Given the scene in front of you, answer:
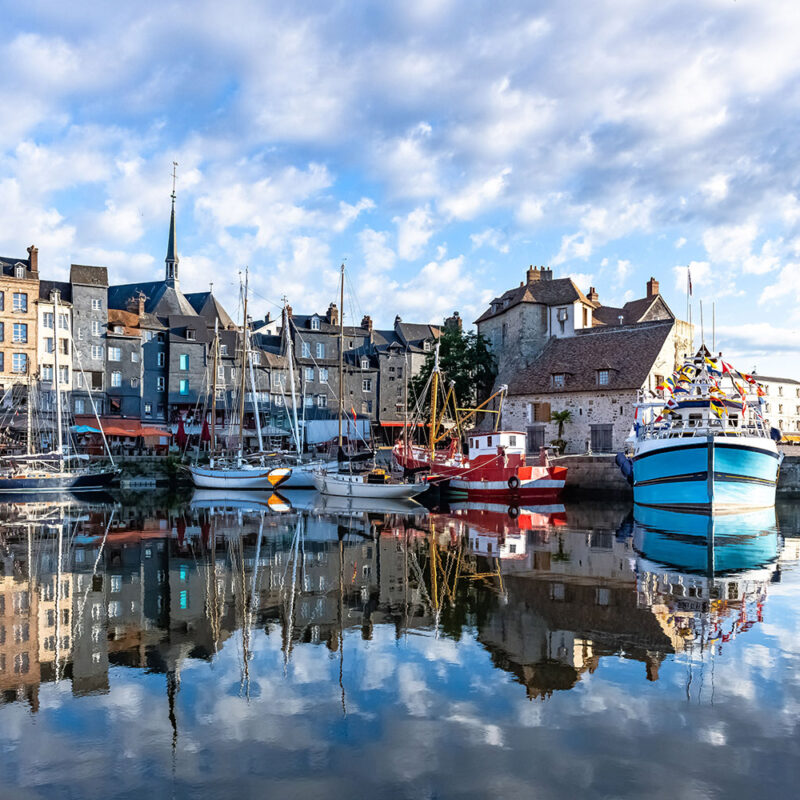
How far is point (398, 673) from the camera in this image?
30.3 feet

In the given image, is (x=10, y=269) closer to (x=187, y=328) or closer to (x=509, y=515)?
(x=187, y=328)

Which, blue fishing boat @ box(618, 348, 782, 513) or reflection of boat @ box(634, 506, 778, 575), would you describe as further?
blue fishing boat @ box(618, 348, 782, 513)

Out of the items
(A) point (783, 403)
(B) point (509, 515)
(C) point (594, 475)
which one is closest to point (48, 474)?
(B) point (509, 515)

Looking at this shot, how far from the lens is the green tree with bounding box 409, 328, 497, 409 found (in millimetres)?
54938

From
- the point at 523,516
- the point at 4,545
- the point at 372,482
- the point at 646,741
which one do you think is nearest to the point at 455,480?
the point at 372,482

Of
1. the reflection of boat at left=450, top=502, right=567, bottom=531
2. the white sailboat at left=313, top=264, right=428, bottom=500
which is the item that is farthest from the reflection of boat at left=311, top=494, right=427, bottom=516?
the reflection of boat at left=450, top=502, right=567, bottom=531

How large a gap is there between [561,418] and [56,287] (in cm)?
4065

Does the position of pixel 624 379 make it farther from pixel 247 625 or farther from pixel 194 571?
pixel 247 625

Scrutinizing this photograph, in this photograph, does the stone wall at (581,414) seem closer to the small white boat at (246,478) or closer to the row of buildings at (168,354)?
the row of buildings at (168,354)

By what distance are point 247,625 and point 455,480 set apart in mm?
29333

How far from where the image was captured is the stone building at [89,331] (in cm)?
5709

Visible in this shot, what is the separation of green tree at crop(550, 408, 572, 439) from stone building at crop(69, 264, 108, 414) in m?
35.0

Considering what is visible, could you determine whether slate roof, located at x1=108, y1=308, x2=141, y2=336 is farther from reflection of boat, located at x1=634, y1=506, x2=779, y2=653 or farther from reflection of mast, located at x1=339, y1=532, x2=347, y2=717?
reflection of mast, located at x1=339, y1=532, x2=347, y2=717

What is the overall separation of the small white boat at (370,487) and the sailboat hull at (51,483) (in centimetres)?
1423
